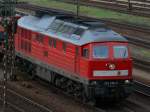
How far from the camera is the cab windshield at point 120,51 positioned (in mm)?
23328

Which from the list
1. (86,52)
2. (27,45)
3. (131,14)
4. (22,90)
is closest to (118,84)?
(86,52)

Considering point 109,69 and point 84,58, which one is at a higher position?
point 84,58

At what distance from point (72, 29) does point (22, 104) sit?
446cm

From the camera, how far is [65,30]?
83.7ft

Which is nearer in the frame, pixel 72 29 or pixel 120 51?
pixel 120 51

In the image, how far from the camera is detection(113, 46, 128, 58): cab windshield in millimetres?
23328

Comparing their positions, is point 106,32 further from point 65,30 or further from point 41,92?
point 41,92

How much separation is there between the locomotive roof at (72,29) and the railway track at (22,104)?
3.50 metres

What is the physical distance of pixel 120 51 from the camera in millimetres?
23453

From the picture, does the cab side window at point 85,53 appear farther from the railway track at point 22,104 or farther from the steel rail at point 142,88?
the steel rail at point 142,88

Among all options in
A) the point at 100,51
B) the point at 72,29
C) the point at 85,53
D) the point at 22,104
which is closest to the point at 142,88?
the point at 100,51

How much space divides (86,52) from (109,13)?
29.3 meters

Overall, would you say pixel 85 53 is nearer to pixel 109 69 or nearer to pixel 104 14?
pixel 109 69

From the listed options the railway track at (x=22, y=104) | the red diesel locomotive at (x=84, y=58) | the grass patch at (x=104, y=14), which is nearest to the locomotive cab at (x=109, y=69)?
the red diesel locomotive at (x=84, y=58)
